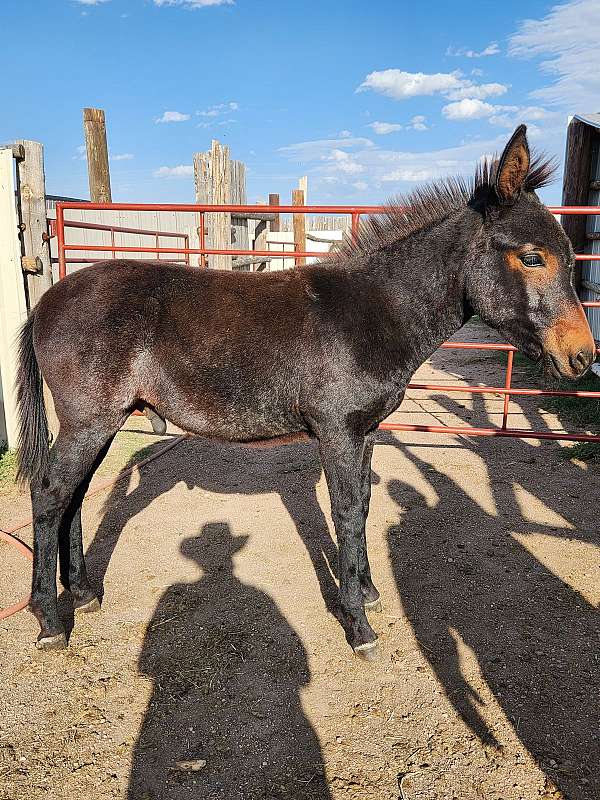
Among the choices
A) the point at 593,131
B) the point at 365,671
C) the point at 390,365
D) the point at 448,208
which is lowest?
the point at 365,671

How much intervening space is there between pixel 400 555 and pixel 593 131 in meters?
7.42

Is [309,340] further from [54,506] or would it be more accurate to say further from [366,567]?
[54,506]

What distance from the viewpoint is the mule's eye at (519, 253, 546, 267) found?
9.17 feet

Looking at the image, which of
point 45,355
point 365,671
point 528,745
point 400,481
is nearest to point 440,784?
point 528,745

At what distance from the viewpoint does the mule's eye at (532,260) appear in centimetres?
279

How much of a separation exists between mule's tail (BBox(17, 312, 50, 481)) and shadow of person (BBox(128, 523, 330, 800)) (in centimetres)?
111

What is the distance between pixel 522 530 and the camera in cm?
419

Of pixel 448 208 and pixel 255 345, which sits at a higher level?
pixel 448 208

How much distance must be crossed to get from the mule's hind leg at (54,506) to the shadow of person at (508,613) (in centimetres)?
195

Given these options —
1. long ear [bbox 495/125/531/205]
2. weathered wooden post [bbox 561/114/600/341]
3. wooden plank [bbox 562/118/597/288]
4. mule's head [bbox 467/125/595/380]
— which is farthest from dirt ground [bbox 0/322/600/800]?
wooden plank [bbox 562/118/597/288]

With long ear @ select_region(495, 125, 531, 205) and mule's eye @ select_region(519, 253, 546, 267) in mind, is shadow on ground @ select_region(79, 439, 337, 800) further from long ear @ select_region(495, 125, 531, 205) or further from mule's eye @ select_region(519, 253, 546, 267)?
long ear @ select_region(495, 125, 531, 205)

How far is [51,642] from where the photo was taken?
2.91 meters

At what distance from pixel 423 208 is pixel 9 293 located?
416 cm

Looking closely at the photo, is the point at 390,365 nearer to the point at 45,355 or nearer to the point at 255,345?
the point at 255,345
